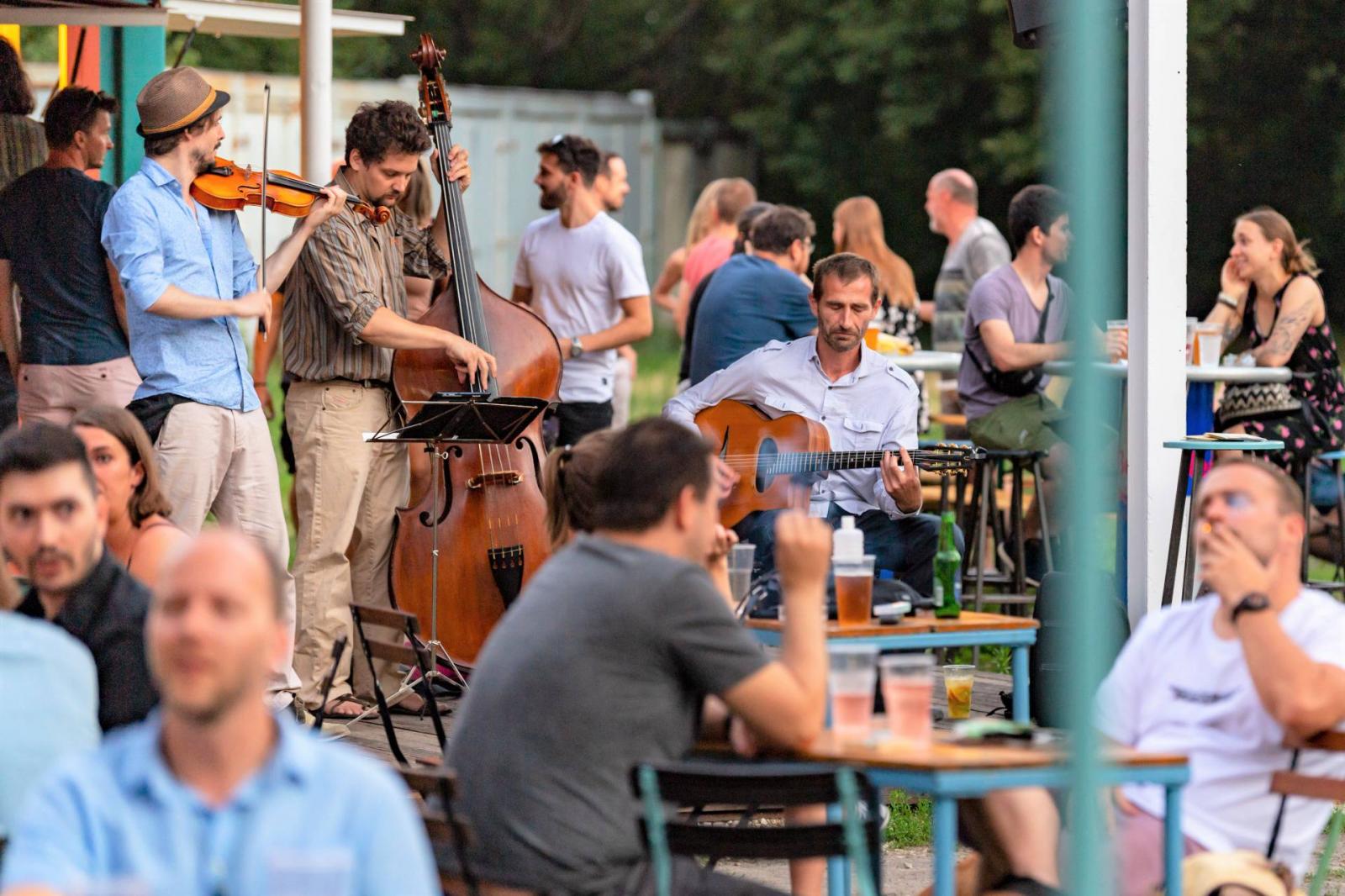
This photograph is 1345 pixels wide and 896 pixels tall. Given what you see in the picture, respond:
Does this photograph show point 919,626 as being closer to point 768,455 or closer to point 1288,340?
point 768,455

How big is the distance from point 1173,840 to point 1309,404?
4659mm

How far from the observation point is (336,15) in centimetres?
940

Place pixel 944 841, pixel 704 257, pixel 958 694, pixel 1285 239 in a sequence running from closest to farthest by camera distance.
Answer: pixel 944 841 < pixel 958 694 < pixel 1285 239 < pixel 704 257

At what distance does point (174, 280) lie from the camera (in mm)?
5316

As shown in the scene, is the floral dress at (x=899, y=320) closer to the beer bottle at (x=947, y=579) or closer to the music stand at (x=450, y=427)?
the music stand at (x=450, y=427)

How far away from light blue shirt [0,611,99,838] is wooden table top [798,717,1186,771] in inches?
45.0

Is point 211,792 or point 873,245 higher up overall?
point 873,245

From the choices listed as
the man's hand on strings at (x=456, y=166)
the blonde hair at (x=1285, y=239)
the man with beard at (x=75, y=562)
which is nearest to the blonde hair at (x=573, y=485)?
the man with beard at (x=75, y=562)

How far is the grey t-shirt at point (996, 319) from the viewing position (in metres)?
7.24

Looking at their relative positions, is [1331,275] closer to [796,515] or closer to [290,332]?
[290,332]

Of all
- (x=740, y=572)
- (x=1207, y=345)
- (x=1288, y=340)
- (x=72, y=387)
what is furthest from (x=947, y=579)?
(x=1288, y=340)

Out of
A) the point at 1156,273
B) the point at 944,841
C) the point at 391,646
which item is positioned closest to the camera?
the point at 944,841

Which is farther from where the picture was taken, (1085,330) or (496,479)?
(496,479)

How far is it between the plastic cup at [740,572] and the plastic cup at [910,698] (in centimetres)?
127
